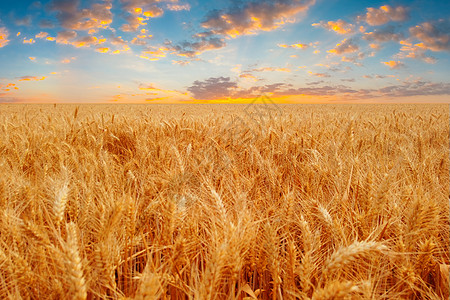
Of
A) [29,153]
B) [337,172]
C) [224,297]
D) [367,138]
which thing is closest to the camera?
[224,297]

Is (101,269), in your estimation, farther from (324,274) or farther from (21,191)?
(21,191)

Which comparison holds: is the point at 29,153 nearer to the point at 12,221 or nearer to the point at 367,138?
the point at 12,221

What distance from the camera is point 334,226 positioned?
1.04m

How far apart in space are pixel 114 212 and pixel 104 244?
11 cm

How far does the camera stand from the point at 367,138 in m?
3.19

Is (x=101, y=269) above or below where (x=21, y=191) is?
below

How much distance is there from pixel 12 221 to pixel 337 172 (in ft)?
6.02

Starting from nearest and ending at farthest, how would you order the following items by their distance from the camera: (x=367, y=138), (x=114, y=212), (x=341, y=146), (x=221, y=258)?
(x=221, y=258) → (x=114, y=212) → (x=341, y=146) → (x=367, y=138)

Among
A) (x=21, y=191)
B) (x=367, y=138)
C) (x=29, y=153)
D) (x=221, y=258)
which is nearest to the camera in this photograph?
(x=221, y=258)

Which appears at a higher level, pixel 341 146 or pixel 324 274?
pixel 341 146

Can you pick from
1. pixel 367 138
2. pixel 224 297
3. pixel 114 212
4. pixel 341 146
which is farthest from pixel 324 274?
pixel 367 138

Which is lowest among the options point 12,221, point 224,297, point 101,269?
point 224,297

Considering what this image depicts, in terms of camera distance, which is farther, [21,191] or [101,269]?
[21,191]

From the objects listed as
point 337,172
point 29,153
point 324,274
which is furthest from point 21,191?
point 337,172
